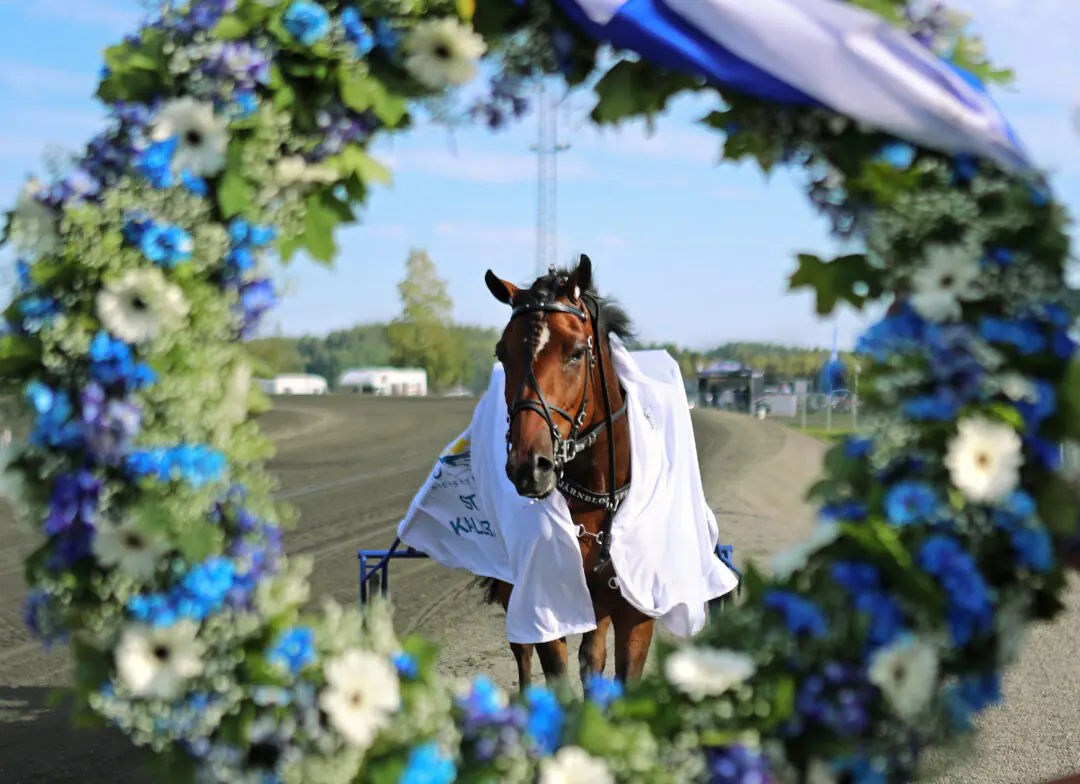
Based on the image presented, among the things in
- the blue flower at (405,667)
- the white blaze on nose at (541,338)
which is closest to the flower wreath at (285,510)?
the blue flower at (405,667)

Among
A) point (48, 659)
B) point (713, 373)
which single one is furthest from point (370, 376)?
point (48, 659)

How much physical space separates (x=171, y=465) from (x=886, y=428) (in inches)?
61.2

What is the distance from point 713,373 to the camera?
138 feet

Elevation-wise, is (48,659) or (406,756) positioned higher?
(406,756)

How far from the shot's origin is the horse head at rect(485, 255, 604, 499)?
148 inches

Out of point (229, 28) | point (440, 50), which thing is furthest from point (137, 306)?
point (440, 50)

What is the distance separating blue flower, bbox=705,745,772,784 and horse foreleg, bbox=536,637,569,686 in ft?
7.12

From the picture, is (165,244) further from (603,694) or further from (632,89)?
(603,694)

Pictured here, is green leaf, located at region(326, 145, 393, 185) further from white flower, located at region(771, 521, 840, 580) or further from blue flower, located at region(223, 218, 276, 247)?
white flower, located at region(771, 521, 840, 580)

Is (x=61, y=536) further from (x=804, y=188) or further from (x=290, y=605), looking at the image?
(x=804, y=188)

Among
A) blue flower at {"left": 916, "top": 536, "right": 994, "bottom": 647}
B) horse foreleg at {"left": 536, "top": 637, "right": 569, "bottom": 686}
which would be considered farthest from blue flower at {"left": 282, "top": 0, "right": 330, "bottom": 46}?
horse foreleg at {"left": 536, "top": 637, "right": 569, "bottom": 686}

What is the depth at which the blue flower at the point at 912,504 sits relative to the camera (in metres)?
2.25

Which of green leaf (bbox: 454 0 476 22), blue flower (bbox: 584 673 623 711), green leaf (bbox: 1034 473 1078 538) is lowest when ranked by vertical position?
blue flower (bbox: 584 673 623 711)

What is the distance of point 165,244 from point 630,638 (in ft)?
9.45
